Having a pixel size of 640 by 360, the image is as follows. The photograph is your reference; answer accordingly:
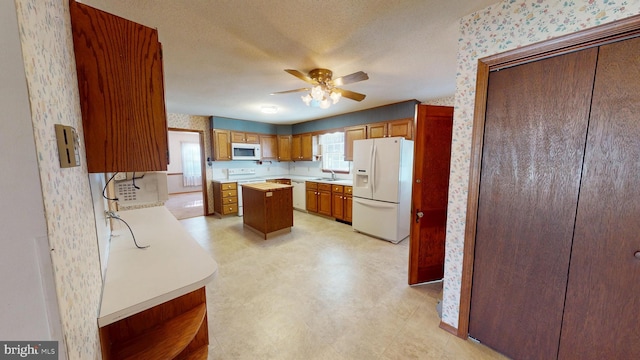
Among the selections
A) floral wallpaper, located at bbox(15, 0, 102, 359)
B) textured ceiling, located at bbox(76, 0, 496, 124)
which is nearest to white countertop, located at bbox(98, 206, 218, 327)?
floral wallpaper, located at bbox(15, 0, 102, 359)

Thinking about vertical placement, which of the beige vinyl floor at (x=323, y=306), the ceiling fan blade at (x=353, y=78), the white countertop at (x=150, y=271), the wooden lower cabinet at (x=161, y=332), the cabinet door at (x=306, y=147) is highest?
the ceiling fan blade at (x=353, y=78)

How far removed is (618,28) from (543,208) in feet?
3.16

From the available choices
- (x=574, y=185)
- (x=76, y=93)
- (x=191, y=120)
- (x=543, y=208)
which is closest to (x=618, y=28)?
(x=574, y=185)

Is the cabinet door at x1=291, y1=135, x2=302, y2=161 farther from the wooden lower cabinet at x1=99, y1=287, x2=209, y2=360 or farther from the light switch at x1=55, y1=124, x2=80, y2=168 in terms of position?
the light switch at x1=55, y1=124, x2=80, y2=168

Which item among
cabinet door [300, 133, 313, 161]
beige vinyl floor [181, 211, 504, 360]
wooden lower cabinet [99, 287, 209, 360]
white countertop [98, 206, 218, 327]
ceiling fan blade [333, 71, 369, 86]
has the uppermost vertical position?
ceiling fan blade [333, 71, 369, 86]

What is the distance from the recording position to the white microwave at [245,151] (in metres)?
5.19

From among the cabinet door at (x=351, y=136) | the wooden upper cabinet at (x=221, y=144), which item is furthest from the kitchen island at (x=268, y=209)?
the cabinet door at (x=351, y=136)

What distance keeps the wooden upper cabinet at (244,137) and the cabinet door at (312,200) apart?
6.26 feet

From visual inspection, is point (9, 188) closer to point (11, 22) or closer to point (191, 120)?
point (11, 22)

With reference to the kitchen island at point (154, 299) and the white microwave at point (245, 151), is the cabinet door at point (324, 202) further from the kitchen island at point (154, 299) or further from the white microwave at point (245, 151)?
the kitchen island at point (154, 299)

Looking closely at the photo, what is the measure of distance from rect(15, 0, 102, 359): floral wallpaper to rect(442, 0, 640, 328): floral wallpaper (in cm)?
202

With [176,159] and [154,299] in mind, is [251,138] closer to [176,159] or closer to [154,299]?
[176,159]

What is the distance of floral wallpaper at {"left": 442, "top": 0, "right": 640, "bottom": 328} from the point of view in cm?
116

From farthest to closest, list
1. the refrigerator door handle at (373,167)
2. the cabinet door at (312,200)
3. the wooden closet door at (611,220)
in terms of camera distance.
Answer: the cabinet door at (312,200), the refrigerator door handle at (373,167), the wooden closet door at (611,220)
